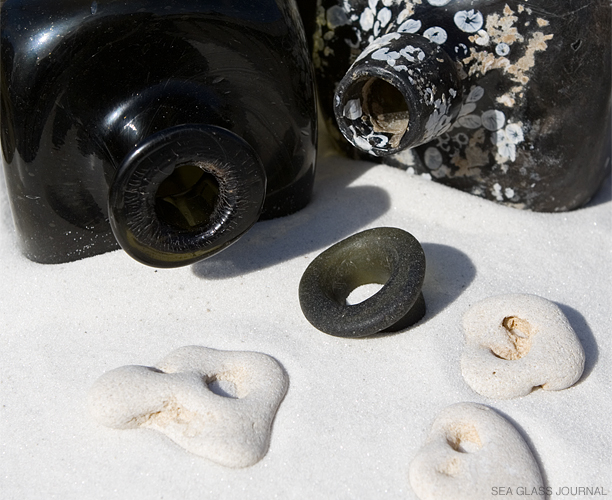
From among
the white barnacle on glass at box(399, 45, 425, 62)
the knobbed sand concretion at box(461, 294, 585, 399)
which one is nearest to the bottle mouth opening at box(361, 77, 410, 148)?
the white barnacle on glass at box(399, 45, 425, 62)

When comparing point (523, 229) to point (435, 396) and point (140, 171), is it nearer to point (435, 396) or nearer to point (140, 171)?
point (435, 396)

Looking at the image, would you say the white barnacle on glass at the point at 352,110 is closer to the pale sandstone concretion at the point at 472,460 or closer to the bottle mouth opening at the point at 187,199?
the bottle mouth opening at the point at 187,199

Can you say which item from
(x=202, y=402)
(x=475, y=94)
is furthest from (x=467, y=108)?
(x=202, y=402)

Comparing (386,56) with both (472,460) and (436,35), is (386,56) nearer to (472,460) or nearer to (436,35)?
(436,35)

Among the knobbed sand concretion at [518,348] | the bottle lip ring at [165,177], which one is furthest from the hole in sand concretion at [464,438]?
the bottle lip ring at [165,177]

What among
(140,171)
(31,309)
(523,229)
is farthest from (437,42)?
(31,309)
